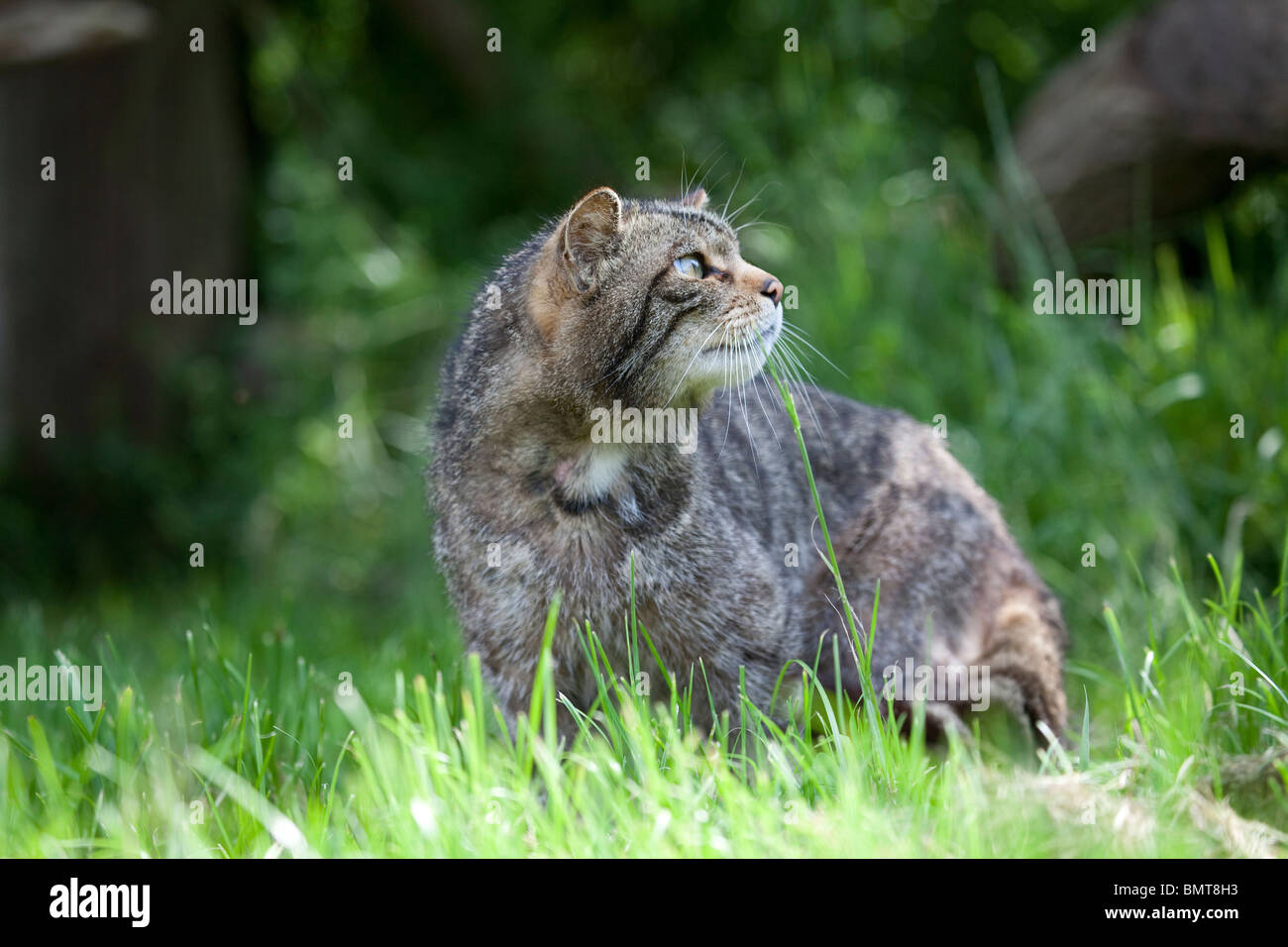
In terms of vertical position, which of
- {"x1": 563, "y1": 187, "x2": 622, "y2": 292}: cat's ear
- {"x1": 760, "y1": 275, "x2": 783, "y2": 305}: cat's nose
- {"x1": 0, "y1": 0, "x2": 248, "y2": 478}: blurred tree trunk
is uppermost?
{"x1": 0, "y1": 0, "x2": 248, "y2": 478}: blurred tree trunk

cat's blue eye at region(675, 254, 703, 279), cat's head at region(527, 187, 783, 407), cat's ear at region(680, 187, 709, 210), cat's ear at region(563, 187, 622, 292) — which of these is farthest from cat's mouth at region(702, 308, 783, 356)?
cat's ear at region(680, 187, 709, 210)

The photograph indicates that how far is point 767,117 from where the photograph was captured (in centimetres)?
768

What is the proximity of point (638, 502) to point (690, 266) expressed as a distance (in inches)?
26.6

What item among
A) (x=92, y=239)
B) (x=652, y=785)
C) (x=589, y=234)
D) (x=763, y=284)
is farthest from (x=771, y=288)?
(x=92, y=239)

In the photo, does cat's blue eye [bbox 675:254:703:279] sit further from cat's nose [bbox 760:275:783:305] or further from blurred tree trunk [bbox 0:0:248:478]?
blurred tree trunk [bbox 0:0:248:478]

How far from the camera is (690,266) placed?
11.5ft

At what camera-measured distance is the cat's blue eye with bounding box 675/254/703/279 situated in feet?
11.4

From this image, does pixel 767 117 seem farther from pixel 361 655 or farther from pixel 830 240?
pixel 361 655

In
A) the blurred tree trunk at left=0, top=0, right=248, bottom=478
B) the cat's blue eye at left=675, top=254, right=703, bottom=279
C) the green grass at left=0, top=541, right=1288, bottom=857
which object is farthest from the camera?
the blurred tree trunk at left=0, top=0, right=248, bottom=478

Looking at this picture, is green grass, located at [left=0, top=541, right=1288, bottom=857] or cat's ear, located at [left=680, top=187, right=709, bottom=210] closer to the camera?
green grass, located at [left=0, top=541, right=1288, bottom=857]

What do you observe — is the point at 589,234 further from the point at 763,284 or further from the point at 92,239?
the point at 92,239

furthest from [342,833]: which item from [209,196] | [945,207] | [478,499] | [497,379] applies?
[209,196]

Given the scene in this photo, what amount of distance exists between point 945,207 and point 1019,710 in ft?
13.6
